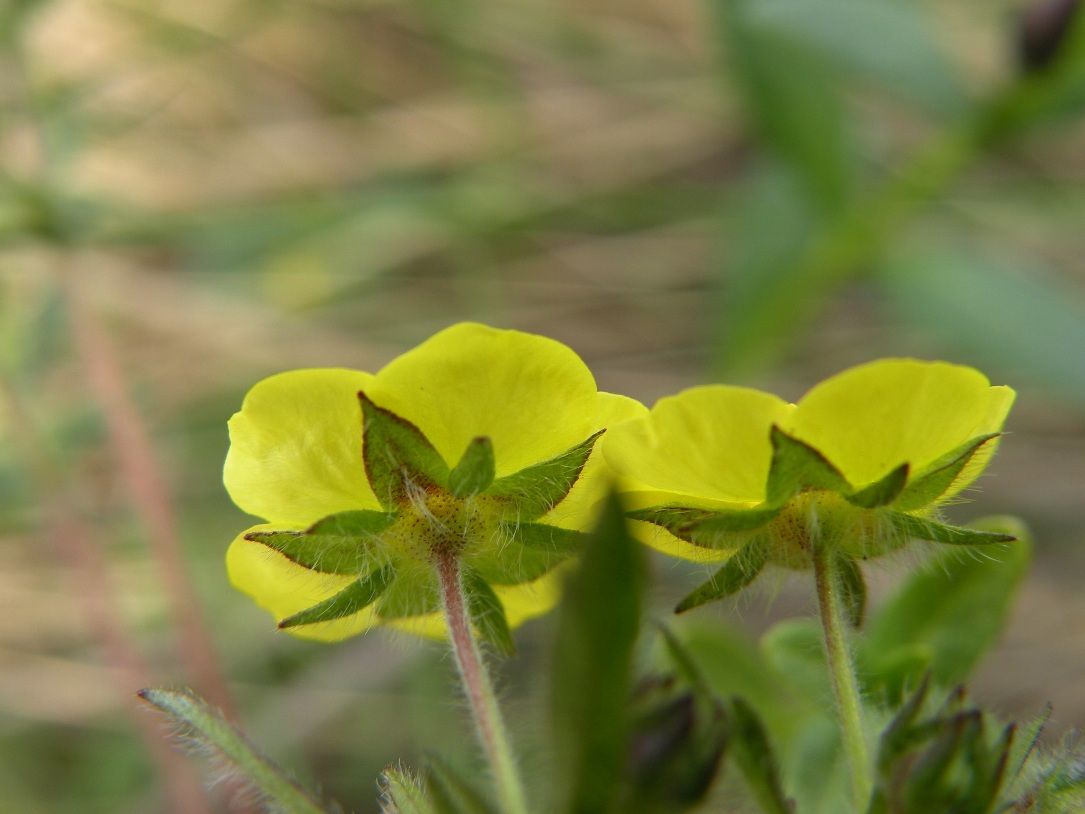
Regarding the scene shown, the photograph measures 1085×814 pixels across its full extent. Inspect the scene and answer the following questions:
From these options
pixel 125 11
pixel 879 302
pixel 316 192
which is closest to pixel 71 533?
pixel 316 192

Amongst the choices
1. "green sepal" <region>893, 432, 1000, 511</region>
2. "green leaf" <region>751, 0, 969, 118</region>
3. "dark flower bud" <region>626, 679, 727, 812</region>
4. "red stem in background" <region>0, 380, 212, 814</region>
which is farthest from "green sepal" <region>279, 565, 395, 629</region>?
"green leaf" <region>751, 0, 969, 118</region>

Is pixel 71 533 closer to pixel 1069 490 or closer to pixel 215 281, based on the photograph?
pixel 215 281

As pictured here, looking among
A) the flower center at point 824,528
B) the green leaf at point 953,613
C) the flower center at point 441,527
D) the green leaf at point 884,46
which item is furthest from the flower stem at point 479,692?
the green leaf at point 884,46

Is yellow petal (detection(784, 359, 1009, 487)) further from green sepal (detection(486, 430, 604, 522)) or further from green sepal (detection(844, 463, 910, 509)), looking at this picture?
green sepal (detection(486, 430, 604, 522))

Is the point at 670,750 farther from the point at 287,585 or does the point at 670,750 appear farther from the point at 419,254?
the point at 419,254

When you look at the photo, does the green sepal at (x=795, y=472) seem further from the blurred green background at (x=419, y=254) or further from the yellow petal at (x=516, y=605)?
the blurred green background at (x=419, y=254)
